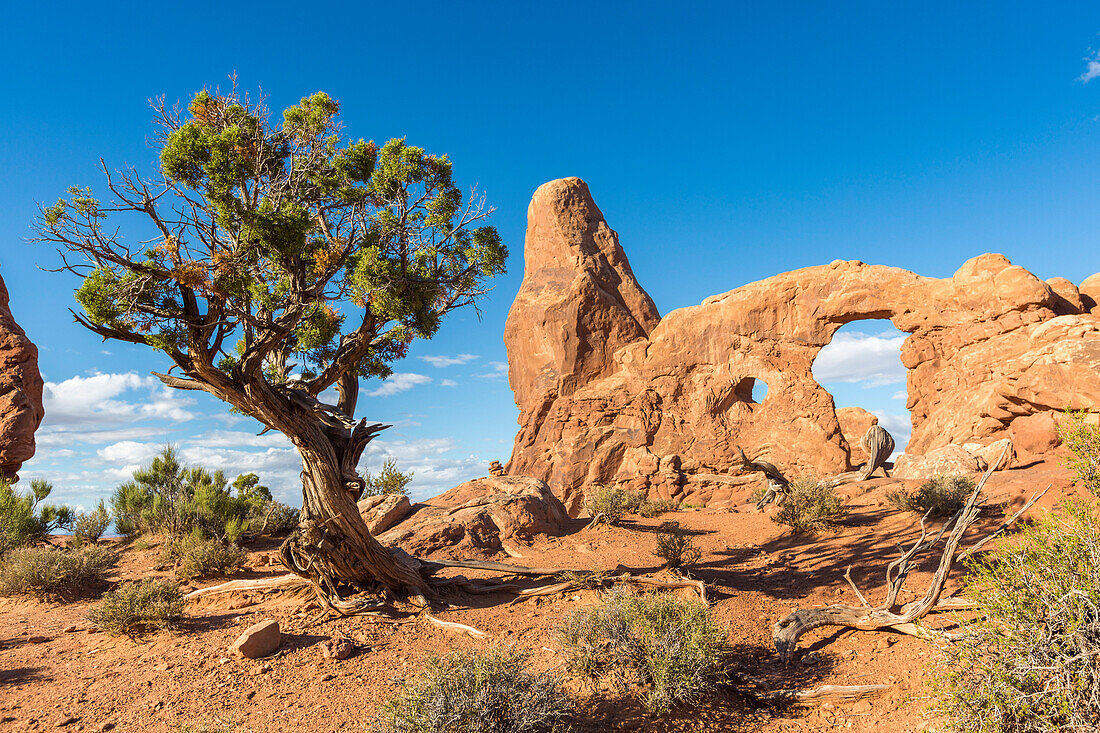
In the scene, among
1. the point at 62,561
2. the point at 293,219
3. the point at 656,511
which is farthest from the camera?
the point at 656,511

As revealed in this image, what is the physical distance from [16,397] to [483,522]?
1570 centimetres

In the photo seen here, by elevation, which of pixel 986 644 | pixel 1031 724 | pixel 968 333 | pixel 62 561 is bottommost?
pixel 1031 724

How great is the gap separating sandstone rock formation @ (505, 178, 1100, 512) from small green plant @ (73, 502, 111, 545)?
1571 cm

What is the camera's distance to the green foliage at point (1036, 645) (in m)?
3.84

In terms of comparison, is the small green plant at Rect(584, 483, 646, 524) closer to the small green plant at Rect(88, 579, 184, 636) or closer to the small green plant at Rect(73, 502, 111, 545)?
the small green plant at Rect(88, 579, 184, 636)

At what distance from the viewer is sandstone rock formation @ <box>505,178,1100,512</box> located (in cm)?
1847

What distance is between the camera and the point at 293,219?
715 cm

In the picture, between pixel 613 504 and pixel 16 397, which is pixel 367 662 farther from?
pixel 16 397

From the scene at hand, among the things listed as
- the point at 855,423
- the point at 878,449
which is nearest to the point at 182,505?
the point at 878,449

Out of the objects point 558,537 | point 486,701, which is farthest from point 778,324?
point 486,701

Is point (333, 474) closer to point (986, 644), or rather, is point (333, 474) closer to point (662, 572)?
point (662, 572)

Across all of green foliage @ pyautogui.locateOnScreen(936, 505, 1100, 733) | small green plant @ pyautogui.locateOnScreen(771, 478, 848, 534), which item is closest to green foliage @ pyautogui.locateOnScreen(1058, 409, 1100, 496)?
green foliage @ pyautogui.locateOnScreen(936, 505, 1100, 733)

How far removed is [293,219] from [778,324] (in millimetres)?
21127

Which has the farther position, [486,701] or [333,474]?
[333,474]
